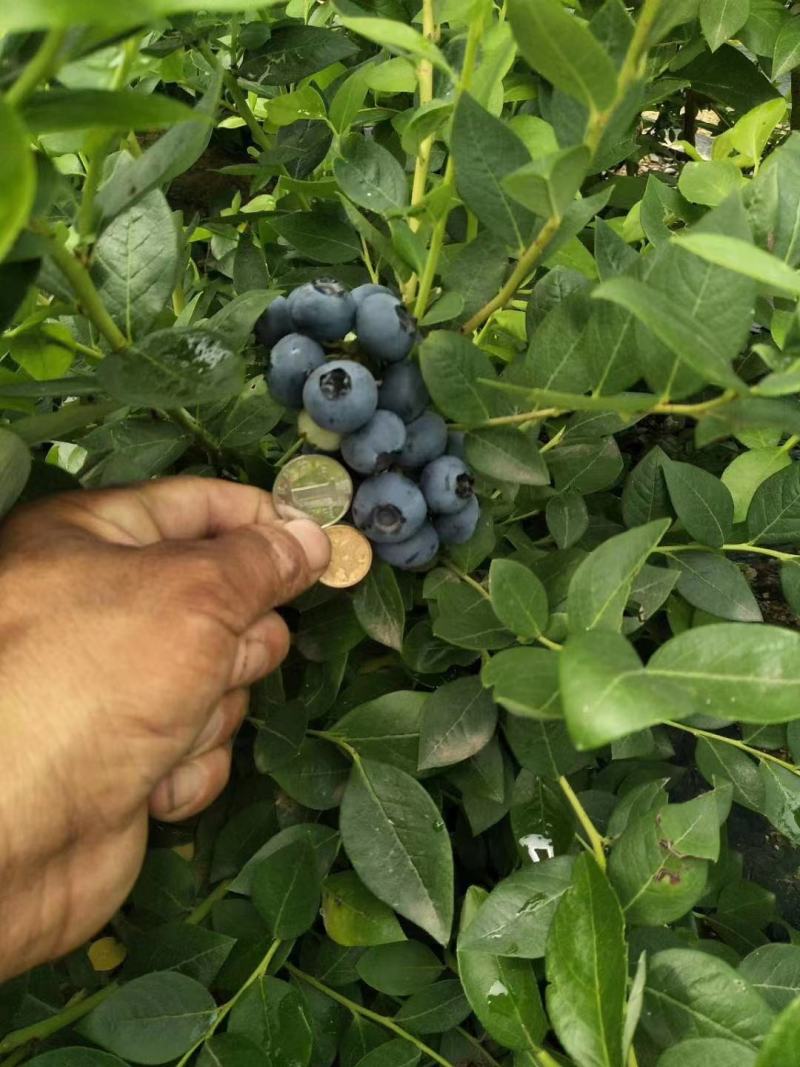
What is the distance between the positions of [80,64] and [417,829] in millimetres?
633

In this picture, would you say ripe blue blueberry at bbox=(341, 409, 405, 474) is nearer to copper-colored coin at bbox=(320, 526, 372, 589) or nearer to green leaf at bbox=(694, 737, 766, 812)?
copper-colored coin at bbox=(320, 526, 372, 589)

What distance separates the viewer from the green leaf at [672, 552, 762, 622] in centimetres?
82

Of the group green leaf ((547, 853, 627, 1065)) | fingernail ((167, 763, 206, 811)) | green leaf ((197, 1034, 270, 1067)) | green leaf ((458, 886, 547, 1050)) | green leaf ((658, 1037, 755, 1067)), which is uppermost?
green leaf ((547, 853, 627, 1065))

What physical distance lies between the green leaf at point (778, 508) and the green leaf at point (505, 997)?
46cm

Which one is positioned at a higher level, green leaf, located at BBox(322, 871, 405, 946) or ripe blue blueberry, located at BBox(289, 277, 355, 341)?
ripe blue blueberry, located at BBox(289, 277, 355, 341)

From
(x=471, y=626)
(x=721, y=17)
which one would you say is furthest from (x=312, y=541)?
(x=721, y=17)

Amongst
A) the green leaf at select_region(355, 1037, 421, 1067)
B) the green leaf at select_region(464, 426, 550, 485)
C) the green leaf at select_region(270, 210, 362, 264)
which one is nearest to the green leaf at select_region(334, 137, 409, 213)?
the green leaf at select_region(270, 210, 362, 264)

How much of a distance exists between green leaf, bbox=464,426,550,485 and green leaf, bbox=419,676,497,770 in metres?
0.20

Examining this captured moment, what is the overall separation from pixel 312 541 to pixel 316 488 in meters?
0.05

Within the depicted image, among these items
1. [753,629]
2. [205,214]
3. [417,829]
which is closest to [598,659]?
[753,629]

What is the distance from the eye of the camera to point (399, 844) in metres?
0.77

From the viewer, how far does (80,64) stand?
0.45 meters

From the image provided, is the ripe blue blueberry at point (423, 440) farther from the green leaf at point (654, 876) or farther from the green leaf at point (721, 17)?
the green leaf at point (721, 17)

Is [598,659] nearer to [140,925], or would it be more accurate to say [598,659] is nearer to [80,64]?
[80,64]
